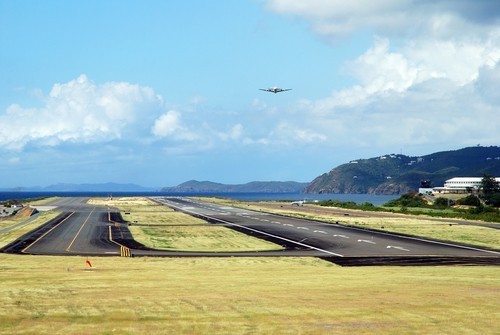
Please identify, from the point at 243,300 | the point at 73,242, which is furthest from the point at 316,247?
the point at 243,300

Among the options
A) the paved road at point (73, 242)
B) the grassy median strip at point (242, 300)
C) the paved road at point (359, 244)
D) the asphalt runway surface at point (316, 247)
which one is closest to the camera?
the grassy median strip at point (242, 300)

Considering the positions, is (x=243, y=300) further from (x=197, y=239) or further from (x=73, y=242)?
(x=197, y=239)

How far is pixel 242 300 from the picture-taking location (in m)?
26.7

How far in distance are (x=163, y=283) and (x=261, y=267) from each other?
11677 mm

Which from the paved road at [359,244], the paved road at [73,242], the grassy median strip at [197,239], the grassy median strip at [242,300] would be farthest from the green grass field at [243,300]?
the grassy median strip at [197,239]

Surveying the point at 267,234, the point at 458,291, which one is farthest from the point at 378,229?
the point at 458,291

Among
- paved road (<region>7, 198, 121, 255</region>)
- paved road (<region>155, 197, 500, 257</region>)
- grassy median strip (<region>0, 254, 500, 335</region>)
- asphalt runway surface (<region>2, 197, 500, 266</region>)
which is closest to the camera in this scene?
grassy median strip (<region>0, 254, 500, 335</region>)

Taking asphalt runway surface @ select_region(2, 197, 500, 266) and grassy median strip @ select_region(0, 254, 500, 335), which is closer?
grassy median strip @ select_region(0, 254, 500, 335)

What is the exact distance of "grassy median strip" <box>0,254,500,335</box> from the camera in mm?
21594

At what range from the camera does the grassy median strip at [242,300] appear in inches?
850

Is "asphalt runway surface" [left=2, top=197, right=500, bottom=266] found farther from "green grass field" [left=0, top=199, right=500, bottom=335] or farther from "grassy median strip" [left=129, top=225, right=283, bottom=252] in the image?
"green grass field" [left=0, top=199, right=500, bottom=335]

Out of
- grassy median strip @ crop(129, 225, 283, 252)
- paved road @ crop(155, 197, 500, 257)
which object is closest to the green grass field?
paved road @ crop(155, 197, 500, 257)

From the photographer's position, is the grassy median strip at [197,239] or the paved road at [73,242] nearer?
the paved road at [73,242]

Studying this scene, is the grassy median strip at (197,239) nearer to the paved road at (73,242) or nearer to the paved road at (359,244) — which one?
the paved road at (359,244)
